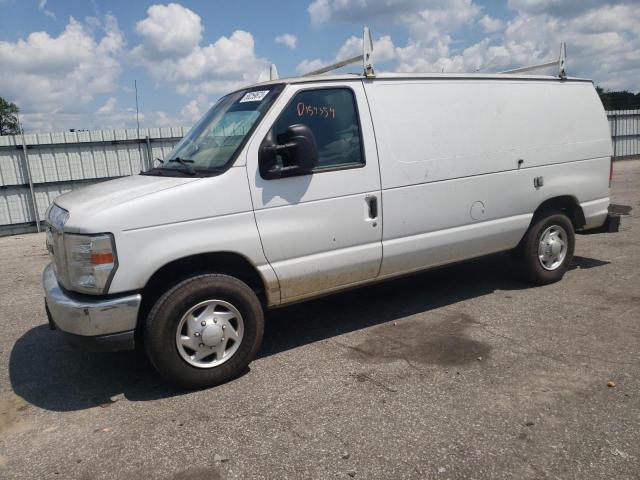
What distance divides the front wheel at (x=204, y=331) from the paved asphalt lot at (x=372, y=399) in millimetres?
168

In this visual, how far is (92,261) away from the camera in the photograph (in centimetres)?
354

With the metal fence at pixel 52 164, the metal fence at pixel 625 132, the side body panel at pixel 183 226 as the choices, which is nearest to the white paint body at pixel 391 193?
the side body panel at pixel 183 226

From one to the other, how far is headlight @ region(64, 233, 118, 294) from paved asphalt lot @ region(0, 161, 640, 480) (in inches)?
35.8

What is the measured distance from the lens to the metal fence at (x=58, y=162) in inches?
476

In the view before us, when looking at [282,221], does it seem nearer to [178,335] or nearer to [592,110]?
[178,335]

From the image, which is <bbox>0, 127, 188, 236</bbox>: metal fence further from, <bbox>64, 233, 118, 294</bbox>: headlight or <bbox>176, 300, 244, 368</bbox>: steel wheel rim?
<bbox>176, 300, 244, 368</bbox>: steel wheel rim

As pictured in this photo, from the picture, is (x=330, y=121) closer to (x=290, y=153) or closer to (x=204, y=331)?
(x=290, y=153)

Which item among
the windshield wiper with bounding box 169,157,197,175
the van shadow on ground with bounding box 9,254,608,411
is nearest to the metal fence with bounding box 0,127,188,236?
the van shadow on ground with bounding box 9,254,608,411

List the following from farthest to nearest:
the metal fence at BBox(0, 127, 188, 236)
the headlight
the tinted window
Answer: the metal fence at BBox(0, 127, 188, 236), the tinted window, the headlight

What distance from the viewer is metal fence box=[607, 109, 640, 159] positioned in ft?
71.2

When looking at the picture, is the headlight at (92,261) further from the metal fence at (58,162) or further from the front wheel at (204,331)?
the metal fence at (58,162)

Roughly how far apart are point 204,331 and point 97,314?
73 cm

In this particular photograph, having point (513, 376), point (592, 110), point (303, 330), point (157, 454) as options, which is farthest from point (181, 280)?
point (592, 110)

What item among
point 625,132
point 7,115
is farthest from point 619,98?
point 7,115
